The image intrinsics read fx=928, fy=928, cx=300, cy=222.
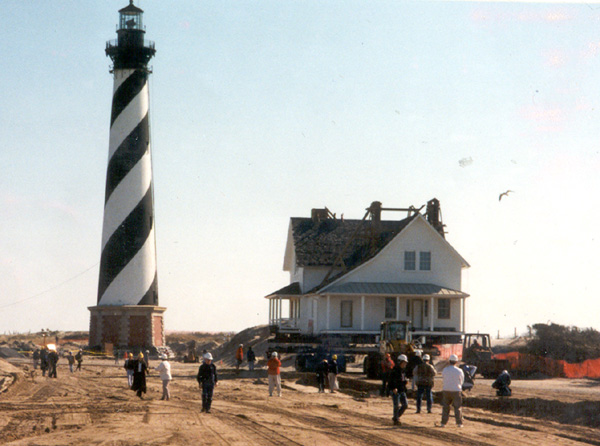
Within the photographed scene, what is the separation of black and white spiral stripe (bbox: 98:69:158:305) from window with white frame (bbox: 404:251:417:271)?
48.5 feet

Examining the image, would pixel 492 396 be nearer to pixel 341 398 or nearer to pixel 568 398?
pixel 568 398

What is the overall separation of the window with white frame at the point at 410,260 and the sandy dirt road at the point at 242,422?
1986 cm

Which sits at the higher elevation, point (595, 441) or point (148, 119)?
point (148, 119)

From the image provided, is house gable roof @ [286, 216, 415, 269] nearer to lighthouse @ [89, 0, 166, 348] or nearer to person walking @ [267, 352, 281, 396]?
lighthouse @ [89, 0, 166, 348]

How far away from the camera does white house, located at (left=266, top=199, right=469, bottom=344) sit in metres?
49.0

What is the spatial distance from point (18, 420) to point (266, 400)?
356 inches

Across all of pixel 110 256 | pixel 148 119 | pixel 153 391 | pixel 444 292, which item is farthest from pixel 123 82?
pixel 153 391

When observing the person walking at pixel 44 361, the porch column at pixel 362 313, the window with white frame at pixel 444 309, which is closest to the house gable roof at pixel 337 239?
the porch column at pixel 362 313

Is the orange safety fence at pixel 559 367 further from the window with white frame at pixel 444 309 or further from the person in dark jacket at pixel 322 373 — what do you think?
the person in dark jacket at pixel 322 373

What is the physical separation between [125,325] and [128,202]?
7141 mm

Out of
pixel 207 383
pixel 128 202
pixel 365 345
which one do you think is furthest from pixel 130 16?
pixel 207 383

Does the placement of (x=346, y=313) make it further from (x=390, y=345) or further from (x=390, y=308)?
(x=390, y=345)

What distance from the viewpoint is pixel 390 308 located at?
49812 mm

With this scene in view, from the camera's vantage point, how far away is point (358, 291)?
48.1 meters
